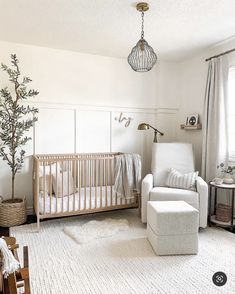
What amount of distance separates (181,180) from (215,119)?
997mm

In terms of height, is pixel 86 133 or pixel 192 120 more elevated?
pixel 192 120

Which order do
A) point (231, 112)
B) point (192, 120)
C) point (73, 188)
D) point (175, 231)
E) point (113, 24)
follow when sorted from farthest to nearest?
1. point (192, 120)
2. point (231, 112)
3. point (73, 188)
4. point (113, 24)
5. point (175, 231)

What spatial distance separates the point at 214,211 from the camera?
10.9 ft

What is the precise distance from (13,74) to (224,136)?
296cm

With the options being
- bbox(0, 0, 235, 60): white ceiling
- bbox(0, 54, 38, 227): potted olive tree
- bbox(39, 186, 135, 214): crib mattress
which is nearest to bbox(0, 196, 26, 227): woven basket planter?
bbox(0, 54, 38, 227): potted olive tree

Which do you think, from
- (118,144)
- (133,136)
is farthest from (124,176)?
(133,136)

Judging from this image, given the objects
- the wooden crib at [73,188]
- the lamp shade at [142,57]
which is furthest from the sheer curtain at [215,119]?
the lamp shade at [142,57]

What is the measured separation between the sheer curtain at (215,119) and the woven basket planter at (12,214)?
2579 millimetres

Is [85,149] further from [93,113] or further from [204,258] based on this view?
[204,258]

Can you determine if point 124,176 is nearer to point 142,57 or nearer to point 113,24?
point 142,57

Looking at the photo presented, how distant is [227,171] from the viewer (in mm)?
3215

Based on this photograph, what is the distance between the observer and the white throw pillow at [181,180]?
3.24 meters

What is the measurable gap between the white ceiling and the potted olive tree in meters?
0.55

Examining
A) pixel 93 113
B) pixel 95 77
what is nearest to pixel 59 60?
pixel 95 77
